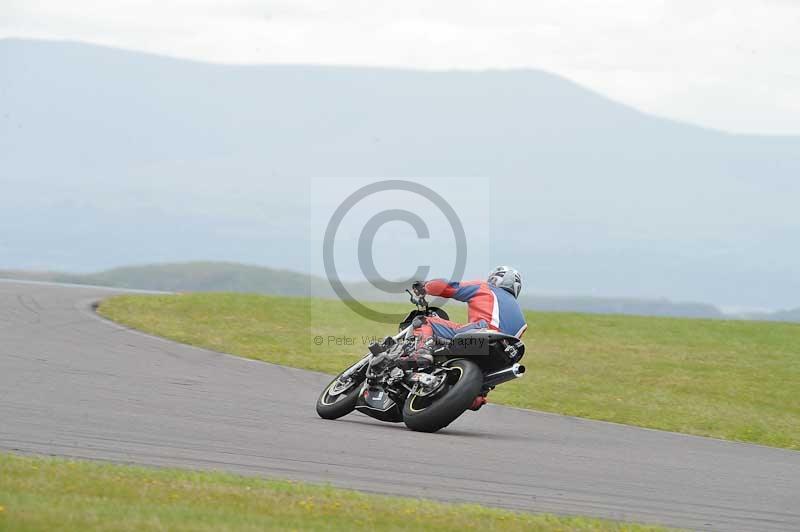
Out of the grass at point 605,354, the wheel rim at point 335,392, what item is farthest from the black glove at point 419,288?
the grass at point 605,354

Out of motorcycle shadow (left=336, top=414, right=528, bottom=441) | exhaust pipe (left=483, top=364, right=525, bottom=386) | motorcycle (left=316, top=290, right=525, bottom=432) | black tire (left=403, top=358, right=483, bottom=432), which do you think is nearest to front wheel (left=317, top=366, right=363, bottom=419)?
motorcycle (left=316, top=290, right=525, bottom=432)

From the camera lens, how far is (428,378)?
12539mm

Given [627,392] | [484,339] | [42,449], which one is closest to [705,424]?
[627,392]

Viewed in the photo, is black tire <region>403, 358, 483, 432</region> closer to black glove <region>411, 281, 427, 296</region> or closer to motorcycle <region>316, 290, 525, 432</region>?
motorcycle <region>316, 290, 525, 432</region>

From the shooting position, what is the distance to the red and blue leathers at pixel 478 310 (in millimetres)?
12891

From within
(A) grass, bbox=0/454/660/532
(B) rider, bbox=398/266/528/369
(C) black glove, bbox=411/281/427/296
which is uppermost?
(C) black glove, bbox=411/281/427/296

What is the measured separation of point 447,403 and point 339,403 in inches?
59.0

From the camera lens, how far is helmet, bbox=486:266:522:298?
1330 centimetres

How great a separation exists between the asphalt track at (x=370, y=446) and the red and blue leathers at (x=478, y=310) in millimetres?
1144

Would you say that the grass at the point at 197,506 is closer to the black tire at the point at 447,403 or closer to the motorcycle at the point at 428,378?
the black tire at the point at 447,403

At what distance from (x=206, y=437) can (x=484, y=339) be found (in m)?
3.28

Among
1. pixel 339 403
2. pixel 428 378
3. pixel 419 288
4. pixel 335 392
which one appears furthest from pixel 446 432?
pixel 419 288

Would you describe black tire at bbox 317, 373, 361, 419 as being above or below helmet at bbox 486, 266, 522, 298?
below

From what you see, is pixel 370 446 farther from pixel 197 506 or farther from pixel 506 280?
pixel 197 506
